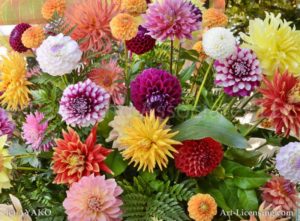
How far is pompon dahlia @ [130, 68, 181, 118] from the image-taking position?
464mm

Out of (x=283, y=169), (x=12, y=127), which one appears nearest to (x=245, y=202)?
(x=283, y=169)

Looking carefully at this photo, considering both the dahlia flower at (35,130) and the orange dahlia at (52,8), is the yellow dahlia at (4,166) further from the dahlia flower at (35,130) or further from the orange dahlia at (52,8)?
the orange dahlia at (52,8)

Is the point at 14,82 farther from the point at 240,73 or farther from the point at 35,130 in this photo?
the point at 240,73

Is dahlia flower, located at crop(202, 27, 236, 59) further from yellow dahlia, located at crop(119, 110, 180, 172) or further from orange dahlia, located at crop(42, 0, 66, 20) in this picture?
orange dahlia, located at crop(42, 0, 66, 20)

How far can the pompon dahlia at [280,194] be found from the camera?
19.7 inches

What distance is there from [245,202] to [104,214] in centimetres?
15

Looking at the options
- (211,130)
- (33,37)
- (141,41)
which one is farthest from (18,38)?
(211,130)

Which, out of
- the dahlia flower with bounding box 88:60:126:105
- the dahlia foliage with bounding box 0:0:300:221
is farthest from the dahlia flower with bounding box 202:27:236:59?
the dahlia flower with bounding box 88:60:126:105

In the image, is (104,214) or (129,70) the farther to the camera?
(129,70)

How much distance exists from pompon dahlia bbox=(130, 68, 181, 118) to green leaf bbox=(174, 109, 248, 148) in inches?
1.2

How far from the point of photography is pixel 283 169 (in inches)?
18.6

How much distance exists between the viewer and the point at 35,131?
1.78ft

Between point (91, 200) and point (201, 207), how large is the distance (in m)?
0.10

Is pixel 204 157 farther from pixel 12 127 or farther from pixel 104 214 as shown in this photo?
pixel 12 127
